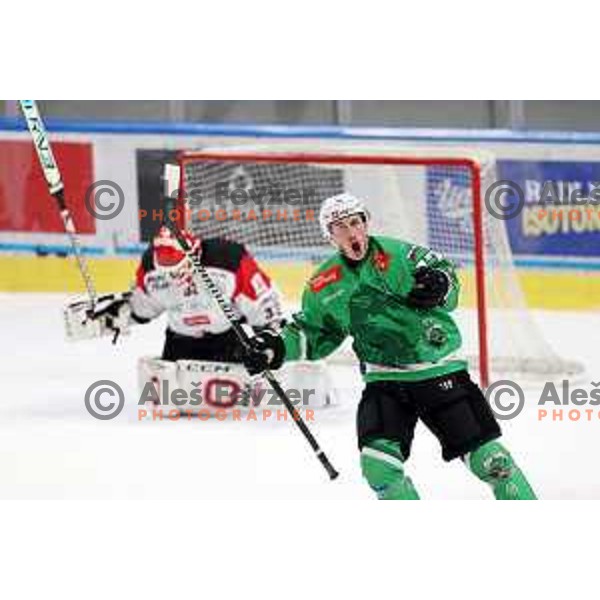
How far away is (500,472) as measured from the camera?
14.3 ft

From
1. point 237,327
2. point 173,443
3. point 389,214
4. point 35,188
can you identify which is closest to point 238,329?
point 237,327

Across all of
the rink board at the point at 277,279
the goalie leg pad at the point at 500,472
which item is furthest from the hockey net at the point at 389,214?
the goalie leg pad at the point at 500,472

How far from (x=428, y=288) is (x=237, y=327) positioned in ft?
1.25

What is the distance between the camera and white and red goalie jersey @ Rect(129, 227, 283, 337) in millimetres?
4438

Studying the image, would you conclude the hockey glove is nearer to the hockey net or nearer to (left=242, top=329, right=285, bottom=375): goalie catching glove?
the hockey net

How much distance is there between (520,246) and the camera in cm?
438

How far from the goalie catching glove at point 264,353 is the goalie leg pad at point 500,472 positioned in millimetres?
397

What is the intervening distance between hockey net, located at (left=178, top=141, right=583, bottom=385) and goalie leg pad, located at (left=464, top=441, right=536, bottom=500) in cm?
13

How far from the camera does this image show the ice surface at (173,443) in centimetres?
435

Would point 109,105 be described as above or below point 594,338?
above

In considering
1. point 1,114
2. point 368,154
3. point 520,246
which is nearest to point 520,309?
point 520,246

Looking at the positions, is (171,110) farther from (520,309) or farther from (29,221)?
(520,309)

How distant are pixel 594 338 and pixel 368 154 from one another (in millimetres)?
544

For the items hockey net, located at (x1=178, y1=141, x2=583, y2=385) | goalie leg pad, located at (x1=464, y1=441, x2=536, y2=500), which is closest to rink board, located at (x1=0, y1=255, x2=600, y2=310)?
hockey net, located at (x1=178, y1=141, x2=583, y2=385)
